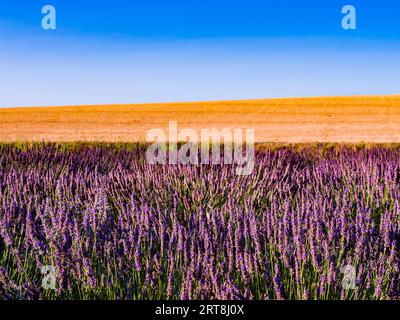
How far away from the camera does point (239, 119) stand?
100ft

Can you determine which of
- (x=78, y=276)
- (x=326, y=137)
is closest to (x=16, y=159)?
(x=78, y=276)

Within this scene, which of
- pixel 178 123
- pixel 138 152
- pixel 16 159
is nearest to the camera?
pixel 16 159

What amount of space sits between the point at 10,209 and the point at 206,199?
5.45 ft

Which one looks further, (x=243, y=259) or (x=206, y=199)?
(x=206, y=199)

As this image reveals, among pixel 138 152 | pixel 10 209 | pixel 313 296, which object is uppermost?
pixel 138 152

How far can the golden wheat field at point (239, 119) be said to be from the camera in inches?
920

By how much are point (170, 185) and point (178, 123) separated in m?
24.2

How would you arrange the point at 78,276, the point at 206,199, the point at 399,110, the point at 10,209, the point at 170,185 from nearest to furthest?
the point at 78,276 → the point at 10,209 → the point at 206,199 → the point at 170,185 → the point at 399,110

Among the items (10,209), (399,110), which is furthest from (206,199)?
(399,110)

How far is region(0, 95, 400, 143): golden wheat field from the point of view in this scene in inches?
920

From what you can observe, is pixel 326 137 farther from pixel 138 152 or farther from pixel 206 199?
pixel 206 199
